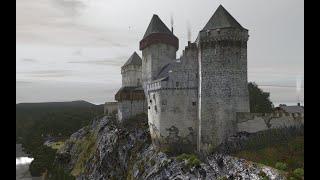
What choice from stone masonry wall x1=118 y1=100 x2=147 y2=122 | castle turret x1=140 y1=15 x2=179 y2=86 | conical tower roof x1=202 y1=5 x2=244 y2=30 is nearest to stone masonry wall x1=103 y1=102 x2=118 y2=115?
stone masonry wall x1=118 y1=100 x2=147 y2=122

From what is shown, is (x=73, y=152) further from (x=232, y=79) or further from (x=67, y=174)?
(x=232, y=79)

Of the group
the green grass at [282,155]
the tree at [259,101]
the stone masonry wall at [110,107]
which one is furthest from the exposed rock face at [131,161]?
the tree at [259,101]

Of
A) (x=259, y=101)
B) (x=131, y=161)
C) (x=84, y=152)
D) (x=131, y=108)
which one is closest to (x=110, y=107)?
(x=84, y=152)

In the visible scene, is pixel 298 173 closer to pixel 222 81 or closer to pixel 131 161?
pixel 222 81

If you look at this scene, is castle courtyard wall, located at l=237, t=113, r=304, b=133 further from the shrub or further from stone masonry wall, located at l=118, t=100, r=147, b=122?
stone masonry wall, located at l=118, t=100, r=147, b=122

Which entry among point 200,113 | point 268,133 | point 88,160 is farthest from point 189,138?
point 88,160

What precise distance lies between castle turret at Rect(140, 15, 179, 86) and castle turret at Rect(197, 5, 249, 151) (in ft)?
43.3

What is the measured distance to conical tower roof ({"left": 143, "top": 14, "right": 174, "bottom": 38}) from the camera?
4901 centimetres

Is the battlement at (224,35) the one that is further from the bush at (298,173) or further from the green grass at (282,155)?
the bush at (298,173)

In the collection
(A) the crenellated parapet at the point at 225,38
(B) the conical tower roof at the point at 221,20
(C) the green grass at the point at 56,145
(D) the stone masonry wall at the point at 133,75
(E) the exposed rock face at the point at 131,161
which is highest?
(B) the conical tower roof at the point at 221,20

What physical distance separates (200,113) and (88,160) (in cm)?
2824

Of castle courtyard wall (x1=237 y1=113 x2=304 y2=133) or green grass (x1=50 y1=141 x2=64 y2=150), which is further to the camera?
green grass (x1=50 y1=141 x2=64 y2=150)

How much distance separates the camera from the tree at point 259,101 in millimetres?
42469

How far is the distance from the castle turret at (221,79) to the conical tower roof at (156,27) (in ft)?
47.3
